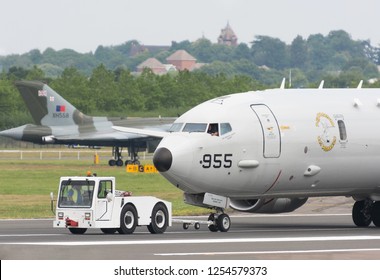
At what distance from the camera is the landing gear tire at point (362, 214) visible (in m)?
42.3

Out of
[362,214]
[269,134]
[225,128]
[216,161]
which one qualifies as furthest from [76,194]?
[362,214]

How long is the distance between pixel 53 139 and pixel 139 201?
62.1 metres

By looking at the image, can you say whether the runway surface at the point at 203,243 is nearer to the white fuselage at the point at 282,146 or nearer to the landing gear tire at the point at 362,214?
the landing gear tire at the point at 362,214

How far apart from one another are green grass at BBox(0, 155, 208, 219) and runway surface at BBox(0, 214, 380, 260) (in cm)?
750

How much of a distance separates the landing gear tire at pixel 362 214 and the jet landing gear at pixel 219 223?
240 inches

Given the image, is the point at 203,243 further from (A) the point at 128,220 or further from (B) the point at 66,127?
(B) the point at 66,127

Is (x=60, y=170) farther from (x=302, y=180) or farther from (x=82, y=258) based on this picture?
(x=82, y=258)

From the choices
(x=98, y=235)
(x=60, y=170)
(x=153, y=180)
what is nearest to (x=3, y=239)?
(x=98, y=235)

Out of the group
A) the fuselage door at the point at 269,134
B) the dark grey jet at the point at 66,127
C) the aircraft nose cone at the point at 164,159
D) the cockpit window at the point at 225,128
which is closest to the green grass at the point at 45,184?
the dark grey jet at the point at 66,127

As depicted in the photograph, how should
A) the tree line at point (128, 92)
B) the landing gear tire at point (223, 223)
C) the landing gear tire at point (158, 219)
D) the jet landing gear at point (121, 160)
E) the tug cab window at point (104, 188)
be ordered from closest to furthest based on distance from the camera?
1. the tug cab window at point (104, 188)
2. the landing gear tire at point (158, 219)
3. the landing gear tire at point (223, 223)
4. the jet landing gear at point (121, 160)
5. the tree line at point (128, 92)

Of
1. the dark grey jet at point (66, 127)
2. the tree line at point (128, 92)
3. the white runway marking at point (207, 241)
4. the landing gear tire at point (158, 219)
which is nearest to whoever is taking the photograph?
the white runway marking at point (207, 241)

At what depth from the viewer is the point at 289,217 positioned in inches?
1901

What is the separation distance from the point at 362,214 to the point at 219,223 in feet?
21.5

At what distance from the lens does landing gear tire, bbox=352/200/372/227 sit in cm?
4234
